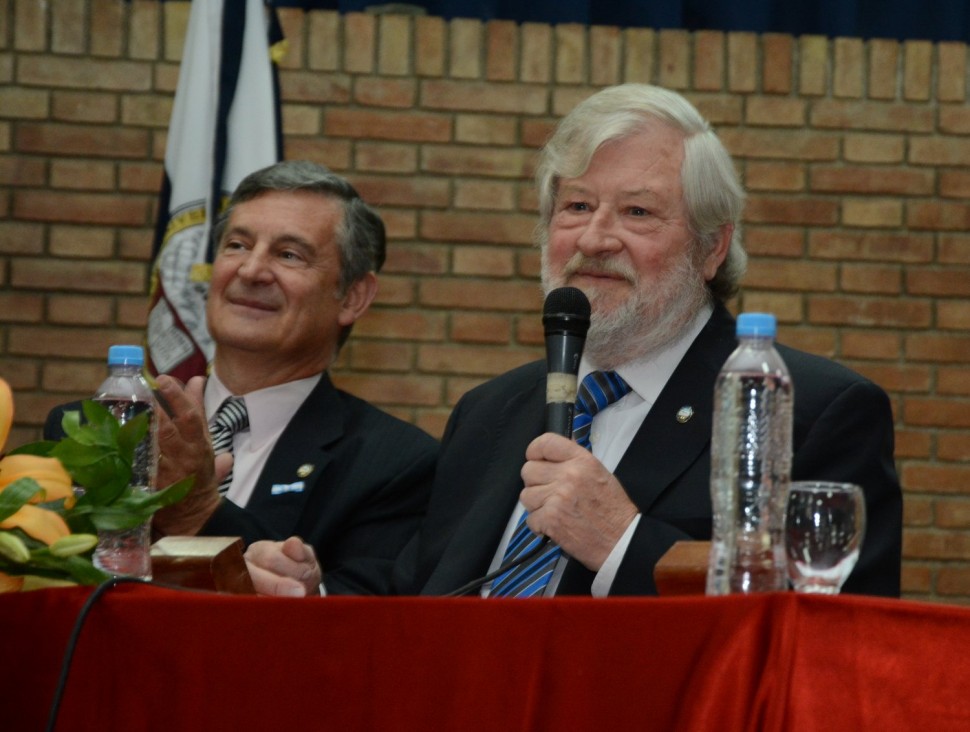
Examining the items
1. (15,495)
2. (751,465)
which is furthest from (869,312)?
(15,495)

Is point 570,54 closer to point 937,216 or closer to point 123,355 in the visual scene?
point 937,216

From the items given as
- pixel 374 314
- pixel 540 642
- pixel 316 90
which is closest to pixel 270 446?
pixel 374 314

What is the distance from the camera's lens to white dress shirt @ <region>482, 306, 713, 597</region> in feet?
8.60

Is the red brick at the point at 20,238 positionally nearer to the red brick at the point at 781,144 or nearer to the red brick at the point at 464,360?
the red brick at the point at 464,360

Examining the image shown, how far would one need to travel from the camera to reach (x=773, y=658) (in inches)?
55.2

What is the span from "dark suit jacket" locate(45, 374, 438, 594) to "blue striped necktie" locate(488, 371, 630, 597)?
49 cm

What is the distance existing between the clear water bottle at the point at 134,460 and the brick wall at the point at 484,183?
1.88 metres

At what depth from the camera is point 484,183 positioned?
4355 millimetres

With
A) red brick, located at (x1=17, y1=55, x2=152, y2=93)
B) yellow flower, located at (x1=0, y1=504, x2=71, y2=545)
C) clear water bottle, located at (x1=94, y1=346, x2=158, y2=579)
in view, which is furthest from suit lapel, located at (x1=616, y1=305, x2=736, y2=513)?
red brick, located at (x1=17, y1=55, x2=152, y2=93)

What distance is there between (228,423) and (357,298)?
0.47 m

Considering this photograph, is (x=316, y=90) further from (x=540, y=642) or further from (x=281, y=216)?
(x=540, y=642)

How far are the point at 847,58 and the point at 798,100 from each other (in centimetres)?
19

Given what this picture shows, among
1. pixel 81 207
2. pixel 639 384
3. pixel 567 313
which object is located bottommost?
pixel 639 384

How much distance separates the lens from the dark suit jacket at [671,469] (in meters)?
2.30
